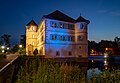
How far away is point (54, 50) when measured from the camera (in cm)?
4828

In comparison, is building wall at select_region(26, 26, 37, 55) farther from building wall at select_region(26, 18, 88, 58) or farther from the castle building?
building wall at select_region(26, 18, 88, 58)

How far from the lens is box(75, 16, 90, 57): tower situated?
2014 inches

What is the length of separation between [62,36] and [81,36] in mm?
4432

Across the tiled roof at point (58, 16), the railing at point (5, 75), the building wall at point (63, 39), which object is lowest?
the railing at point (5, 75)

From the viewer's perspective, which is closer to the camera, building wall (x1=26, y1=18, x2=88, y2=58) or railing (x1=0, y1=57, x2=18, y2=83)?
railing (x1=0, y1=57, x2=18, y2=83)

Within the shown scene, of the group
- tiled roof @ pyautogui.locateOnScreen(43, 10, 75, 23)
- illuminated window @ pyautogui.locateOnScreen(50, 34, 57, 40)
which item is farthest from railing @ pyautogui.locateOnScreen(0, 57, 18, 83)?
tiled roof @ pyautogui.locateOnScreen(43, 10, 75, 23)

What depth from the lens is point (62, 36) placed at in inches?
1967

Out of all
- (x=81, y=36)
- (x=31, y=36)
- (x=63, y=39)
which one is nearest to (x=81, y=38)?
(x=81, y=36)

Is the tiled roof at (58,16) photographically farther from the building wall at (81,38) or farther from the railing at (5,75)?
the railing at (5,75)

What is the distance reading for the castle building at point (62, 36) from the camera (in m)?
47.3

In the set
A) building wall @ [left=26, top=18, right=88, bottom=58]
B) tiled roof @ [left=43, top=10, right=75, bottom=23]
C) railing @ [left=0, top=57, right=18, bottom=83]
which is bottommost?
railing @ [left=0, top=57, right=18, bottom=83]

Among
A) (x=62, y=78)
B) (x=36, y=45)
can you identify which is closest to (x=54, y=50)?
(x=36, y=45)

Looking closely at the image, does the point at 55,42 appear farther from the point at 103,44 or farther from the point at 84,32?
the point at 103,44

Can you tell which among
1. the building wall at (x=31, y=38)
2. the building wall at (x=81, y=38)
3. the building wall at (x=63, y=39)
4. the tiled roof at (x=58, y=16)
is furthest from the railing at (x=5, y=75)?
the building wall at (x=31, y=38)
